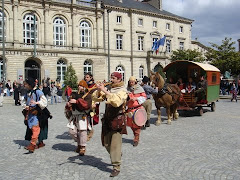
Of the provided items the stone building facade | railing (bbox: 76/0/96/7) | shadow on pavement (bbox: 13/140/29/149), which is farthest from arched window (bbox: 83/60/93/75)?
shadow on pavement (bbox: 13/140/29/149)

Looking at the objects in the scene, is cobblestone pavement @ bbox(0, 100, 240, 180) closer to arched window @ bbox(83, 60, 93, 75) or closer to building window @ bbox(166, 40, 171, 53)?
Answer: arched window @ bbox(83, 60, 93, 75)

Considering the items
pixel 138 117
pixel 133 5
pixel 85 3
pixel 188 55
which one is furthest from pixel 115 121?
pixel 133 5

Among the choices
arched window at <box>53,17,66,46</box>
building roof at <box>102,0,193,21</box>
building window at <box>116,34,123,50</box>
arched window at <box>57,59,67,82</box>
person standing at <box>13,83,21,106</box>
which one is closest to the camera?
person standing at <box>13,83,21,106</box>

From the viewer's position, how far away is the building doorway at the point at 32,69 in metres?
34.4

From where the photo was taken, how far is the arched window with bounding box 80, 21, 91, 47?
1528 inches

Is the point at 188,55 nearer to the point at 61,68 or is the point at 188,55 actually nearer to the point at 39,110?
the point at 61,68

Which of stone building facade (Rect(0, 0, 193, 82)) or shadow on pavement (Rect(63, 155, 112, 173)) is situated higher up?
stone building facade (Rect(0, 0, 193, 82))

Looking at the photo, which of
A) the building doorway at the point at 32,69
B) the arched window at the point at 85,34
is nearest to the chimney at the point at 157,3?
the arched window at the point at 85,34

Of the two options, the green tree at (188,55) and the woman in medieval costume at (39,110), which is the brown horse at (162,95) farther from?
the green tree at (188,55)

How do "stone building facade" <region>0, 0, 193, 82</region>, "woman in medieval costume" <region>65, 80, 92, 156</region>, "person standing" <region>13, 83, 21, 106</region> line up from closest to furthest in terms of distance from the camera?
1. "woman in medieval costume" <region>65, 80, 92, 156</region>
2. "person standing" <region>13, 83, 21, 106</region>
3. "stone building facade" <region>0, 0, 193, 82</region>

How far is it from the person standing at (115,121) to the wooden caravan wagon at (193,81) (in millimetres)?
8534

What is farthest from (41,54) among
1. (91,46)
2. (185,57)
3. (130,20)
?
(185,57)

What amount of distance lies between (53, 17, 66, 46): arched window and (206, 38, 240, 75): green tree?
1982 centimetres

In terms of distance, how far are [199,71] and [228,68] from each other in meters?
18.8
